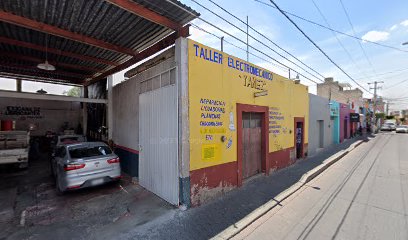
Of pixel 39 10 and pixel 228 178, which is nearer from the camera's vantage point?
pixel 39 10

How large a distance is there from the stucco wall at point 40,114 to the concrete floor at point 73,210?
10.0m

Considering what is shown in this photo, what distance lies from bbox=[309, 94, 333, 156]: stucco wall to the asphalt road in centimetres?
478

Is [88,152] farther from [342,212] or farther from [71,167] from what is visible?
[342,212]

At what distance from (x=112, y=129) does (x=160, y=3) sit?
A: 6939 millimetres

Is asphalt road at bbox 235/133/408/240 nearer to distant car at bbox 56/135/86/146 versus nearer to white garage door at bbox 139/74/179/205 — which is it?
white garage door at bbox 139/74/179/205

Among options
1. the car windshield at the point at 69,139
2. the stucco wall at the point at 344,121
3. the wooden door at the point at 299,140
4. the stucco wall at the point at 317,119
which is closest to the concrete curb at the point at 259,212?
the wooden door at the point at 299,140

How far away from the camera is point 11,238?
375 centimetres

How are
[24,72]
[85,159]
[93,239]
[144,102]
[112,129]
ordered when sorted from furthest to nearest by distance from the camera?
[24,72], [112,129], [144,102], [85,159], [93,239]

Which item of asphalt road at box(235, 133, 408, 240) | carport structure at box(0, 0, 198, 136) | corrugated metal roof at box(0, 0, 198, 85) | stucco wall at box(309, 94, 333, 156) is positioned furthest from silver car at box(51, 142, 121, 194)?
stucco wall at box(309, 94, 333, 156)

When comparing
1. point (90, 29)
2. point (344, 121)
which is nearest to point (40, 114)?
point (90, 29)

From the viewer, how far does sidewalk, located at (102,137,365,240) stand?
3.88 m

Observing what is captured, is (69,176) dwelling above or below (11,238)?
above

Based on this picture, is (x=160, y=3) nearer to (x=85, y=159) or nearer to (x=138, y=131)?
(x=138, y=131)

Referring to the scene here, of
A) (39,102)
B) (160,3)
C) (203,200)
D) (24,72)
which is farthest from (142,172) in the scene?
(39,102)
